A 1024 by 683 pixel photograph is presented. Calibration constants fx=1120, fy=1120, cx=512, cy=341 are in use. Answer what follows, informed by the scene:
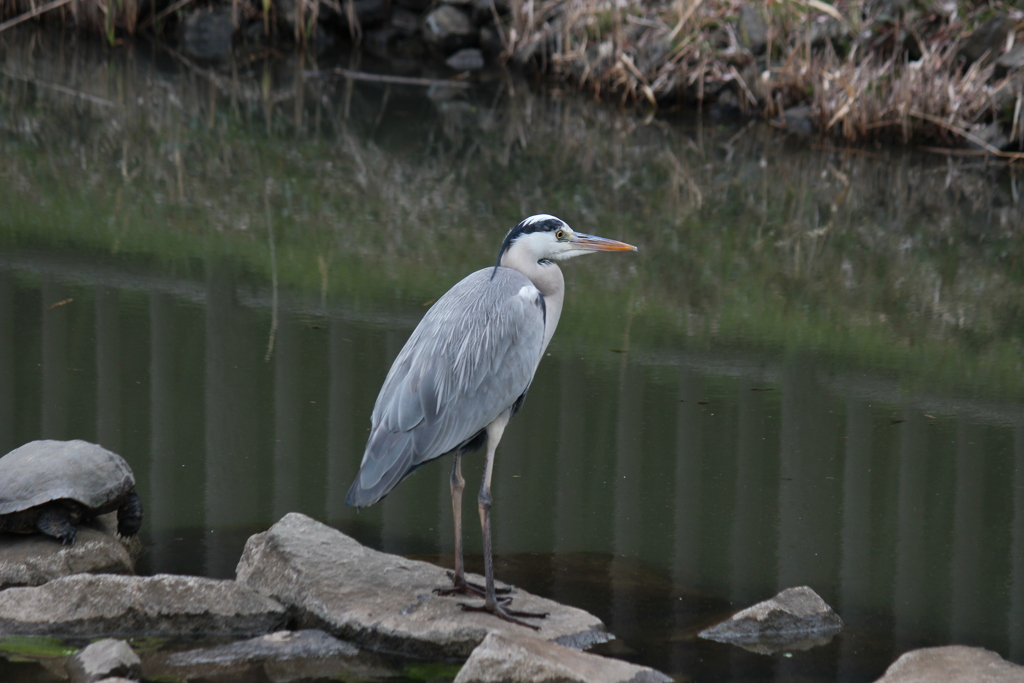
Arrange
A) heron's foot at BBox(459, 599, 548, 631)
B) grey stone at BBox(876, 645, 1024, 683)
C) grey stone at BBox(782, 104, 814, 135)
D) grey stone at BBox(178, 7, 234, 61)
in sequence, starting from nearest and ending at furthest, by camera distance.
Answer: grey stone at BBox(876, 645, 1024, 683), heron's foot at BBox(459, 599, 548, 631), grey stone at BBox(782, 104, 814, 135), grey stone at BBox(178, 7, 234, 61)

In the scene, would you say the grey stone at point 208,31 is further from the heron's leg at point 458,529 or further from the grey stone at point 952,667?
the grey stone at point 952,667

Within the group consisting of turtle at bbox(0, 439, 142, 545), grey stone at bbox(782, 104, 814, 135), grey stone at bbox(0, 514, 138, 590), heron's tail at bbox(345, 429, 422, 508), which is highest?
grey stone at bbox(782, 104, 814, 135)

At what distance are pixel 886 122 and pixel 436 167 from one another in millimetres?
4095

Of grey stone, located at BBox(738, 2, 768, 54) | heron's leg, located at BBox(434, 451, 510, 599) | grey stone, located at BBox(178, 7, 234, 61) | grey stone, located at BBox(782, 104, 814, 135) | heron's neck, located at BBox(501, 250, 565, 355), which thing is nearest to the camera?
heron's leg, located at BBox(434, 451, 510, 599)

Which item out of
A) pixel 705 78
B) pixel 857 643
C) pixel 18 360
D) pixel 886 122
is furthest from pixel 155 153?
pixel 857 643

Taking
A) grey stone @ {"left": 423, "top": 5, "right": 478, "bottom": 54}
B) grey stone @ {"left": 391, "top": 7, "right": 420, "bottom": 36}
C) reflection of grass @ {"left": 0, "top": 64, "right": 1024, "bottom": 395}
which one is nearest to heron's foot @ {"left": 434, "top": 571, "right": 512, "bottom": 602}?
reflection of grass @ {"left": 0, "top": 64, "right": 1024, "bottom": 395}

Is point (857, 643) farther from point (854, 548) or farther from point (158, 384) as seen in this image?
point (158, 384)

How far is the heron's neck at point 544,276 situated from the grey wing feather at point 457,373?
2.9 inches

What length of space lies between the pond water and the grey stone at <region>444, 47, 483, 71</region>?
3587mm

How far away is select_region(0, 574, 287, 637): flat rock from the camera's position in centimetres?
309

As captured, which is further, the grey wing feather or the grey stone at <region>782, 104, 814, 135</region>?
the grey stone at <region>782, 104, 814, 135</region>

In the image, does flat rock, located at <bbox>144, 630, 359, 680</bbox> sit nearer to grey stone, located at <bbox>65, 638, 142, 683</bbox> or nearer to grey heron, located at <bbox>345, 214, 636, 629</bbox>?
grey stone, located at <bbox>65, 638, 142, 683</bbox>

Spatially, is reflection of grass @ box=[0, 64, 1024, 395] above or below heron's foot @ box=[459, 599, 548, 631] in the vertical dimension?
above

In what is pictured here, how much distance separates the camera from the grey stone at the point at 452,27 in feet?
42.8
